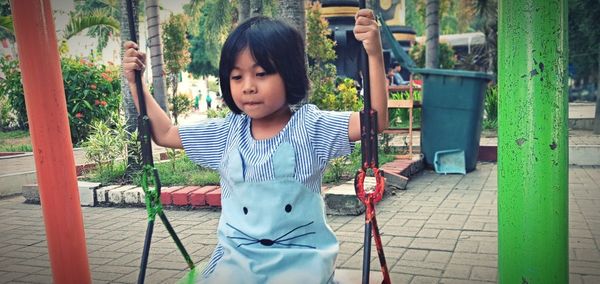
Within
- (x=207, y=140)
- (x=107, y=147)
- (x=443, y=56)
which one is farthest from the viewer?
(x=443, y=56)

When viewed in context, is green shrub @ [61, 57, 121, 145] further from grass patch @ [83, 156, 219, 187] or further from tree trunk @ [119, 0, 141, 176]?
grass patch @ [83, 156, 219, 187]

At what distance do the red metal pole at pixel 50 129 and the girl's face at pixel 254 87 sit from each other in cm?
79

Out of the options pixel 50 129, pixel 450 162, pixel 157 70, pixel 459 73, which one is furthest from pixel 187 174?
pixel 50 129

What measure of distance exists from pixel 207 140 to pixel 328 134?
1.61 ft

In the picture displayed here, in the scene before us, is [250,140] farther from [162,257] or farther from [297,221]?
[162,257]

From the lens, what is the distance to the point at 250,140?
6.40 ft

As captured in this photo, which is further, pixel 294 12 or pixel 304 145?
pixel 294 12

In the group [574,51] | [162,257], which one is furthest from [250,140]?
[574,51]

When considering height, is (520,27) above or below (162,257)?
above

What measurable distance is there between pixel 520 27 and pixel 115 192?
14.4 ft

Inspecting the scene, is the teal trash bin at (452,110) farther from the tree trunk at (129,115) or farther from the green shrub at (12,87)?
the green shrub at (12,87)

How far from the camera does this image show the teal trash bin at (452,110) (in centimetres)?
603

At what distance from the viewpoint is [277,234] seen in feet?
5.80

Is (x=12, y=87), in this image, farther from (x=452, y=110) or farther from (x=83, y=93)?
(x=452, y=110)
